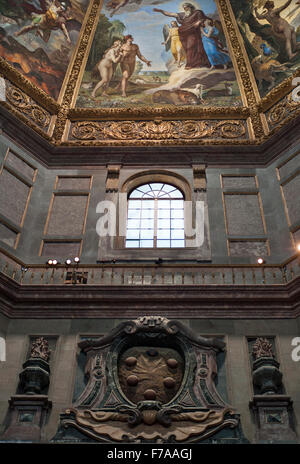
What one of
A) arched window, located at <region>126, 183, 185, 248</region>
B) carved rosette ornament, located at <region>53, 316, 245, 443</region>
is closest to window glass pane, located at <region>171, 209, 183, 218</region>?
Result: arched window, located at <region>126, 183, 185, 248</region>

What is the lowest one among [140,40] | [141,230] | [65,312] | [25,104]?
[65,312]

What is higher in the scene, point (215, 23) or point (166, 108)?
point (215, 23)

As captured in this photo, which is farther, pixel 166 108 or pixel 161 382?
pixel 166 108

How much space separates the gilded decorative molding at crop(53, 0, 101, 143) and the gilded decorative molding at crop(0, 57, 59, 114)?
0.43 meters

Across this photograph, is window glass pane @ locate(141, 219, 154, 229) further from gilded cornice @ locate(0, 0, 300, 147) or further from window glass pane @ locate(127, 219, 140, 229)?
gilded cornice @ locate(0, 0, 300, 147)

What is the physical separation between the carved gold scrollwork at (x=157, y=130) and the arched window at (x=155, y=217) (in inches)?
87.9

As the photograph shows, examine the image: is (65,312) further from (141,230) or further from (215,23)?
(215,23)

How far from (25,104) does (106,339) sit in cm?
976

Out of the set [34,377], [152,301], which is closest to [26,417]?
[34,377]

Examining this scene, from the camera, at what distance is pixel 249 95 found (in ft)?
63.7

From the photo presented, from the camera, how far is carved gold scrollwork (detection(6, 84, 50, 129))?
17.2 metres

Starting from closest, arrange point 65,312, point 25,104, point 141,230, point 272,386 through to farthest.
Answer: point 272,386 < point 65,312 < point 141,230 < point 25,104

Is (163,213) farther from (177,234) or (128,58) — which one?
(128,58)
